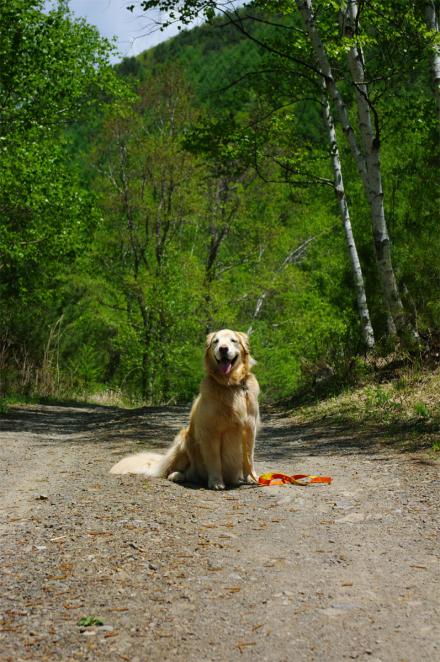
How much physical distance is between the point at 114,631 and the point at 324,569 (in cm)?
139

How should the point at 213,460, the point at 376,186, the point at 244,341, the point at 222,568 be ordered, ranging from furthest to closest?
the point at 376,186 < the point at 244,341 < the point at 213,460 < the point at 222,568

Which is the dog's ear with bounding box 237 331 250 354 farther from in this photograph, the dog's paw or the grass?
the grass

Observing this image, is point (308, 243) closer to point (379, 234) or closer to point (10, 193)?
point (10, 193)

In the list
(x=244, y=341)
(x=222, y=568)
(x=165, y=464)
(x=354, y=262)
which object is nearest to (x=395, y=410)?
(x=244, y=341)

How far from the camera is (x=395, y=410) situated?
10.8m

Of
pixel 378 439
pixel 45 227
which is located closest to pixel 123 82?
pixel 45 227

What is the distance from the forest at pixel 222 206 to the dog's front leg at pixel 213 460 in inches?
260

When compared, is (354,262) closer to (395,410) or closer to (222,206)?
(395,410)

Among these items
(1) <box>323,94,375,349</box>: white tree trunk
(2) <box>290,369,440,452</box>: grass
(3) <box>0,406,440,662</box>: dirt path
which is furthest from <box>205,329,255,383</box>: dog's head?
(1) <box>323,94,375,349</box>: white tree trunk

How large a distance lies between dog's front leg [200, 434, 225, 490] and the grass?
2.76m

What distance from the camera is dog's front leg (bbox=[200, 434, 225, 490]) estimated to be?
652 centimetres

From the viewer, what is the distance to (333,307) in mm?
28344

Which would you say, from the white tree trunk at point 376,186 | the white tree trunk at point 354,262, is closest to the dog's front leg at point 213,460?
the white tree trunk at point 376,186

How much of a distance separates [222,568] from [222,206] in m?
25.1
